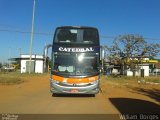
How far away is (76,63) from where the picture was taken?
1845cm

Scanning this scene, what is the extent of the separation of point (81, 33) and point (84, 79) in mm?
2886

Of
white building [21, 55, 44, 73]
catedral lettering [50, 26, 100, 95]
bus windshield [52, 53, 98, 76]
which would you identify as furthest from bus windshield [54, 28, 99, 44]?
white building [21, 55, 44, 73]

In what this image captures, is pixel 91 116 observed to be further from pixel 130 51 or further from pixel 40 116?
pixel 130 51

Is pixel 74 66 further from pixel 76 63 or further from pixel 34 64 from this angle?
pixel 34 64

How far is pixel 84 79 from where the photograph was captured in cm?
1819

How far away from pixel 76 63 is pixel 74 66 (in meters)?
0.20

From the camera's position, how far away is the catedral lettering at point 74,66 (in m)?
18.2

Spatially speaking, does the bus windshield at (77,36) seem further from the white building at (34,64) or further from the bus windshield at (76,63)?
the white building at (34,64)

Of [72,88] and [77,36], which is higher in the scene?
[77,36]

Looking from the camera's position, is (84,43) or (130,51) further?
(130,51)

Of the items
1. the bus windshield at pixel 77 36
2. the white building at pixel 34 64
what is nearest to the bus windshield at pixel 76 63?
the bus windshield at pixel 77 36

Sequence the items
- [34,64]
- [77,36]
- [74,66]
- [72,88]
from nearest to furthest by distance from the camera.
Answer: [72,88], [74,66], [77,36], [34,64]

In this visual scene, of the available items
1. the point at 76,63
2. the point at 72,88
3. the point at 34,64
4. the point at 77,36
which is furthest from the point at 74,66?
the point at 34,64

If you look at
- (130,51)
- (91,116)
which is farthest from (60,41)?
(130,51)
